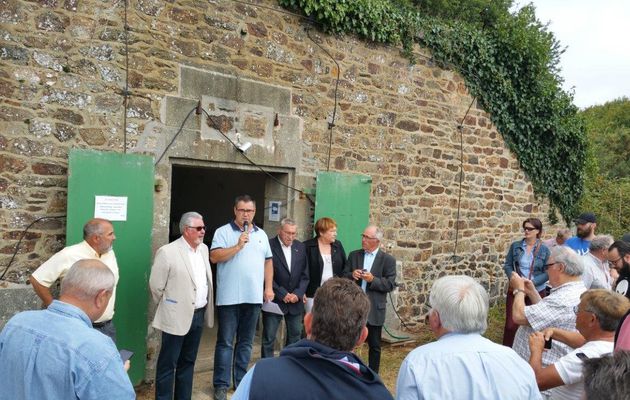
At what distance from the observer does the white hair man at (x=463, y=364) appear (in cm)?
220

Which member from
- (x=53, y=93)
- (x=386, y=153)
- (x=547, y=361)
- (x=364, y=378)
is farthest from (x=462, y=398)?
(x=386, y=153)

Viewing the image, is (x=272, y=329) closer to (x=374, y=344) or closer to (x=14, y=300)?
(x=374, y=344)

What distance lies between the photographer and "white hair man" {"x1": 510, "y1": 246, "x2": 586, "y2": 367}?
3.32 metres

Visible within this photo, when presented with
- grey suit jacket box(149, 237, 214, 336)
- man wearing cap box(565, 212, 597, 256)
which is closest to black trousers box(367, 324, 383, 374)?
grey suit jacket box(149, 237, 214, 336)

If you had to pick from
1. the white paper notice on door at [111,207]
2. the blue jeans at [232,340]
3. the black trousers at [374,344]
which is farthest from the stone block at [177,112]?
the black trousers at [374,344]

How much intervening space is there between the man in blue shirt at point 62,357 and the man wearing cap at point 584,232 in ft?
20.4

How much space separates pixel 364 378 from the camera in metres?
1.91

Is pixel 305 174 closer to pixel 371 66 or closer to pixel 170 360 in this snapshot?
pixel 371 66

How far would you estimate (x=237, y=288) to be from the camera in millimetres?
4934

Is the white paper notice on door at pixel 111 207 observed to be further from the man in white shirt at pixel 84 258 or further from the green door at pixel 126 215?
the man in white shirt at pixel 84 258

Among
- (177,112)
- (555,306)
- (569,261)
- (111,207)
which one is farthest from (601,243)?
(111,207)

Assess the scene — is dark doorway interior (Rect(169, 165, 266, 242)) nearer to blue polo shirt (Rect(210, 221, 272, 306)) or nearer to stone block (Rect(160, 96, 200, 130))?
stone block (Rect(160, 96, 200, 130))

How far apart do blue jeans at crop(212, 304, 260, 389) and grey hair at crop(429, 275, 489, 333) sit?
2.88m

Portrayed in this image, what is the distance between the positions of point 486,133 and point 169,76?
5.28 metres
